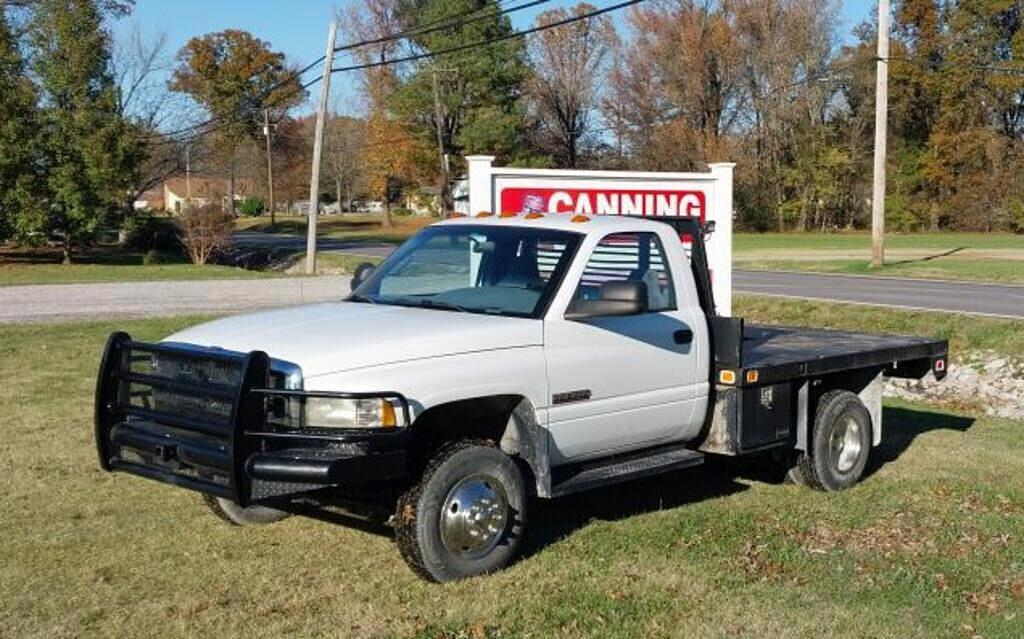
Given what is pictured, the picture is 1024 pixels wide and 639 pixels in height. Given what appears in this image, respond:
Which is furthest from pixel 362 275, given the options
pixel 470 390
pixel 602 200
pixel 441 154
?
pixel 441 154

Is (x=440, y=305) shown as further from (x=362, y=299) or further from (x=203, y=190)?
(x=203, y=190)

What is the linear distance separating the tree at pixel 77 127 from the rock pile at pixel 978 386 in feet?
98.2

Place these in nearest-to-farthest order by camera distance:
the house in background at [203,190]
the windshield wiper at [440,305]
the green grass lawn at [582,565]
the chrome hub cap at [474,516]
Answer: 1. the green grass lawn at [582,565]
2. the chrome hub cap at [474,516]
3. the windshield wiper at [440,305]
4. the house in background at [203,190]

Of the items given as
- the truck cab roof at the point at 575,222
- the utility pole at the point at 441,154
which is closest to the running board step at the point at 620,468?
the truck cab roof at the point at 575,222

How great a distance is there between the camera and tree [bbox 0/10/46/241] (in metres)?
36.4

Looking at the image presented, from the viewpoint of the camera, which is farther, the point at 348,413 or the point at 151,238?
the point at 151,238

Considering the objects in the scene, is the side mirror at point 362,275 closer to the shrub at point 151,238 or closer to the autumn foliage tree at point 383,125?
the shrub at point 151,238

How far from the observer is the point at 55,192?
124 ft

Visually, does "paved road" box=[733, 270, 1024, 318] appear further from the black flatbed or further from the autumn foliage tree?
the autumn foliage tree

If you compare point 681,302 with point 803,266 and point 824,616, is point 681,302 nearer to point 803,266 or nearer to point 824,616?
point 824,616

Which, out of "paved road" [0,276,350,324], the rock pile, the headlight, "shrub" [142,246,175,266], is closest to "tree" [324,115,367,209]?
"shrub" [142,246,175,266]

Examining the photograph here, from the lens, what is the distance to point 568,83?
72875 mm

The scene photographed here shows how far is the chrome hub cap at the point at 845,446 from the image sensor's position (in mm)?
8227

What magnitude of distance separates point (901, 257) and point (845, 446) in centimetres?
3137
